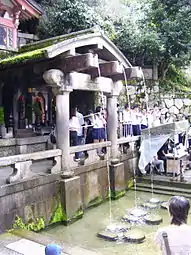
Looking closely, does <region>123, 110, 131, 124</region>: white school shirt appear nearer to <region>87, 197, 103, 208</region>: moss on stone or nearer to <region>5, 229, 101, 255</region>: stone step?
<region>87, 197, 103, 208</region>: moss on stone

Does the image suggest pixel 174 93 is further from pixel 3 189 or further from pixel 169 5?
pixel 3 189

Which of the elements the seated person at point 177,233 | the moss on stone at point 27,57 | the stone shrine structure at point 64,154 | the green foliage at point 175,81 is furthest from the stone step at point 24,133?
the seated person at point 177,233

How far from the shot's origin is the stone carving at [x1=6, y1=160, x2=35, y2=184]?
7355 millimetres

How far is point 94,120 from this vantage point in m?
12.0

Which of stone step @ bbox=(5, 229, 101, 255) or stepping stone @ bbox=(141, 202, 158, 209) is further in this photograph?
stepping stone @ bbox=(141, 202, 158, 209)

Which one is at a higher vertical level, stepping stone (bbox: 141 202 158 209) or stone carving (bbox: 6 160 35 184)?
stone carving (bbox: 6 160 35 184)

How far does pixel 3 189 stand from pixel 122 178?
5625 mm

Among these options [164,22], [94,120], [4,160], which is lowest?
[4,160]

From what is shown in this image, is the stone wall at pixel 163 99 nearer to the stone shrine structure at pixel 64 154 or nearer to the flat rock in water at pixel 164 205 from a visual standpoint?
the stone shrine structure at pixel 64 154

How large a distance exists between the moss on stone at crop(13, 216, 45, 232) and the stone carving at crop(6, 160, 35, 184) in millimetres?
899

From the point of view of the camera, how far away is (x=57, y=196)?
8.71 metres

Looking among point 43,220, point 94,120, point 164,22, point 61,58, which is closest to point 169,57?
point 164,22

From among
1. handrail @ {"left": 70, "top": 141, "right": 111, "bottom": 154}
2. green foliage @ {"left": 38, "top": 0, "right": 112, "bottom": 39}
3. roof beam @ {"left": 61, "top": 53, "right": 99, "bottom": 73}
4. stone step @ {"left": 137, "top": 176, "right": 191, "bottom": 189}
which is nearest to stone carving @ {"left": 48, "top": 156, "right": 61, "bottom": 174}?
handrail @ {"left": 70, "top": 141, "right": 111, "bottom": 154}

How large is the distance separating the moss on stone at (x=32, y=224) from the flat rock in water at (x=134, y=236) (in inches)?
86.7
